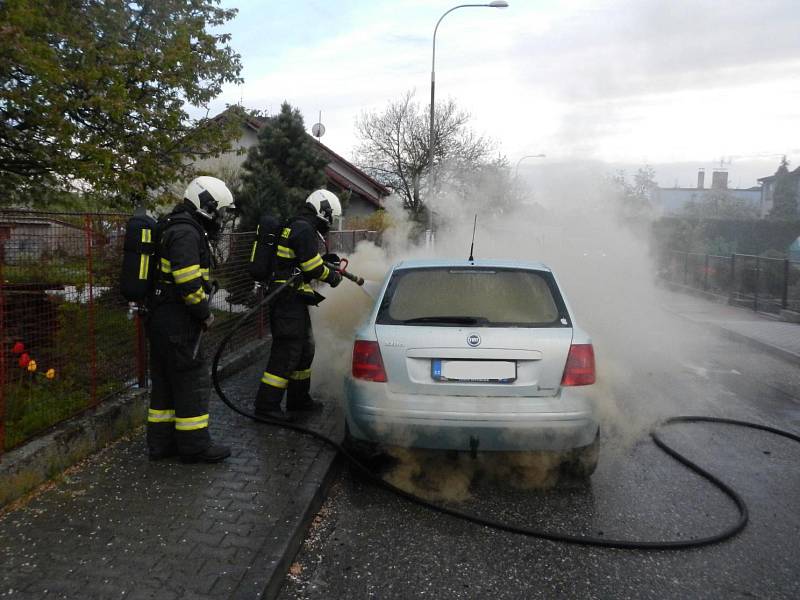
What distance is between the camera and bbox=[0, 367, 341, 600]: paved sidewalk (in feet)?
9.89

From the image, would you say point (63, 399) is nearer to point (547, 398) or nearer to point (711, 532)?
point (547, 398)

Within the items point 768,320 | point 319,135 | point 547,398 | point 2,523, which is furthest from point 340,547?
point 319,135

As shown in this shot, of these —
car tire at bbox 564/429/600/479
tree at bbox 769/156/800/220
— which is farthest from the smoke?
tree at bbox 769/156/800/220

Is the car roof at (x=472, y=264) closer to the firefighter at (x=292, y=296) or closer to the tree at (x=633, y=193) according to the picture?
the firefighter at (x=292, y=296)

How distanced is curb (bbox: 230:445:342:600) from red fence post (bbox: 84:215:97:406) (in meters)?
1.68

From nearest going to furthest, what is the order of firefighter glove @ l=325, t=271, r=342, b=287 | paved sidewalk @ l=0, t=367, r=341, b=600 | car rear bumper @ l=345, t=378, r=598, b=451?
paved sidewalk @ l=0, t=367, r=341, b=600 < car rear bumper @ l=345, t=378, r=598, b=451 < firefighter glove @ l=325, t=271, r=342, b=287

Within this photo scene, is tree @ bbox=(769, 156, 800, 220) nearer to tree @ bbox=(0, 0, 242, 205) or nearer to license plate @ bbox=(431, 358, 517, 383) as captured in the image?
tree @ bbox=(0, 0, 242, 205)

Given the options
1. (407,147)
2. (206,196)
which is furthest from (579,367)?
(407,147)

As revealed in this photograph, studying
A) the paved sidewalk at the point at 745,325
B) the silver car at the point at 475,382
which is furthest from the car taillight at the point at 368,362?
the paved sidewalk at the point at 745,325

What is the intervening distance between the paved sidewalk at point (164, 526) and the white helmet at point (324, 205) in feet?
6.23

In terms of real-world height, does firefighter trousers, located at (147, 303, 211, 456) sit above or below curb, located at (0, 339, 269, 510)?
above

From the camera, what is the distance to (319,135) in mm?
25406

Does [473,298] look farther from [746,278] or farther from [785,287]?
[746,278]

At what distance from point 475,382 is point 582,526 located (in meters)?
1.04
